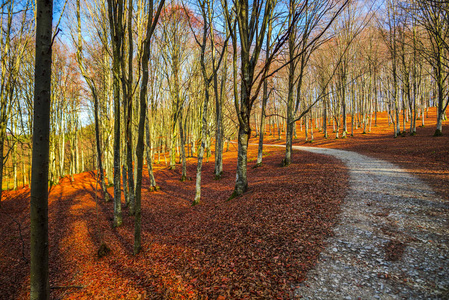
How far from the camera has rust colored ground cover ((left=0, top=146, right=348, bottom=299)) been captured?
3.43 meters

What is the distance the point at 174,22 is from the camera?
1349 centimetres

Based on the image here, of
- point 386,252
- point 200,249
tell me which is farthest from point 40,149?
point 386,252

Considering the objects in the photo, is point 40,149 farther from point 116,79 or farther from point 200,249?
point 116,79

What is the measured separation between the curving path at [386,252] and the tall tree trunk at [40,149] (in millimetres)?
3293

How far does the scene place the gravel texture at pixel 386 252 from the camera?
2896mm

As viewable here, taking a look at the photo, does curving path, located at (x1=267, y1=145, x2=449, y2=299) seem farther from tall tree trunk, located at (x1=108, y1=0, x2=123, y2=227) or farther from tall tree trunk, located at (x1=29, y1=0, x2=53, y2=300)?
tall tree trunk, located at (x1=108, y1=0, x2=123, y2=227)

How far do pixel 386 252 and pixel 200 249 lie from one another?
3545 mm

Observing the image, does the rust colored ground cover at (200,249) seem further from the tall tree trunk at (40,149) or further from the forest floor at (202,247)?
the tall tree trunk at (40,149)

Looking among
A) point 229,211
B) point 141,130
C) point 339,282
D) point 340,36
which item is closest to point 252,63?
point 141,130

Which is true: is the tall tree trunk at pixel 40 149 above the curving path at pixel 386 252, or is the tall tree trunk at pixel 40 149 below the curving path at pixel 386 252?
above

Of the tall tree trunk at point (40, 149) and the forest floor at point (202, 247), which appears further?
the forest floor at point (202, 247)

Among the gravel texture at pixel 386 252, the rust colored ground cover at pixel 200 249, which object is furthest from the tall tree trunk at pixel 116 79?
the gravel texture at pixel 386 252

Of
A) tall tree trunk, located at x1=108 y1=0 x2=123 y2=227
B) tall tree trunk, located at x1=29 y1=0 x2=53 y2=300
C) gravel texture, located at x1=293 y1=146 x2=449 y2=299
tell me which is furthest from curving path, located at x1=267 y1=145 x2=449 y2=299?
tall tree trunk, located at x1=108 y1=0 x2=123 y2=227

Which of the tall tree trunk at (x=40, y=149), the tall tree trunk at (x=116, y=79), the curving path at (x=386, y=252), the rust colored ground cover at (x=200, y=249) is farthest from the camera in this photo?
the tall tree trunk at (x=116, y=79)
